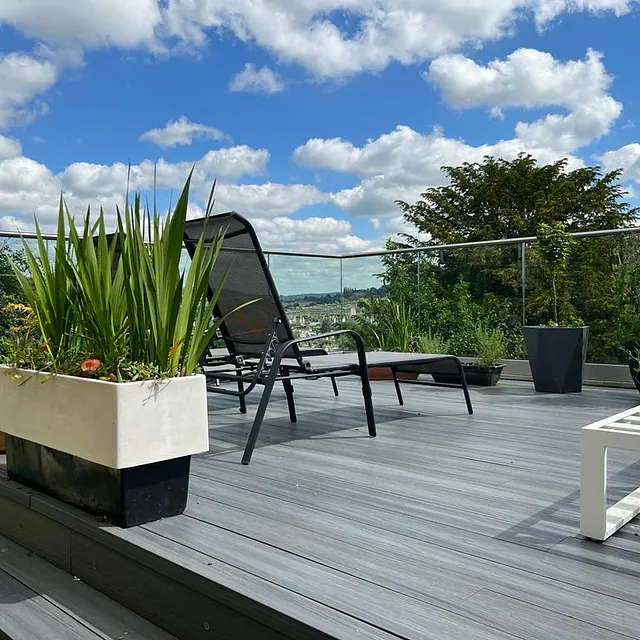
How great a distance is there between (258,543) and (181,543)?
21 cm

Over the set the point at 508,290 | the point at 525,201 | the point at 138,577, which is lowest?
the point at 138,577

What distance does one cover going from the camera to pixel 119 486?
77.1 inches

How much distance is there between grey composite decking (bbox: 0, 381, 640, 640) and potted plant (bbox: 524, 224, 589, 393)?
6.56 feet

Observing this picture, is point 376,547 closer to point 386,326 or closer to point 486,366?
point 486,366

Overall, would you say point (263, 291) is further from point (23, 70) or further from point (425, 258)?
point (23, 70)

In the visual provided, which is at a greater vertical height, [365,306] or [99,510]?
[365,306]

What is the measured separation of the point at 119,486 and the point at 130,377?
1.04 ft

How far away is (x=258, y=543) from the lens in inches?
72.6

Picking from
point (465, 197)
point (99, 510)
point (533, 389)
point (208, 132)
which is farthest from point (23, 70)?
point (99, 510)

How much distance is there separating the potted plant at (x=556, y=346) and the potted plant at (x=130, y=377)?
3.64 metres

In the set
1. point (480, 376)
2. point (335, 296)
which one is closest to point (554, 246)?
point (480, 376)

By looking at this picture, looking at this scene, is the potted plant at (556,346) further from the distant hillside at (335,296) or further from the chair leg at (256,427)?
the chair leg at (256,427)

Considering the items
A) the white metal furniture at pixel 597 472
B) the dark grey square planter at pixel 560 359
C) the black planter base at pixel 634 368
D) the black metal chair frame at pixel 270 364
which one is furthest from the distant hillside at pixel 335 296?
the white metal furniture at pixel 597 472

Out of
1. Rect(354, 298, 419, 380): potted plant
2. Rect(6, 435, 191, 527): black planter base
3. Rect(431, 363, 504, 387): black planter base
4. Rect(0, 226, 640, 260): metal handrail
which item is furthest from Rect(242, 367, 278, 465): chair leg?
Rect(354, 298, 419, 380): potted plant
